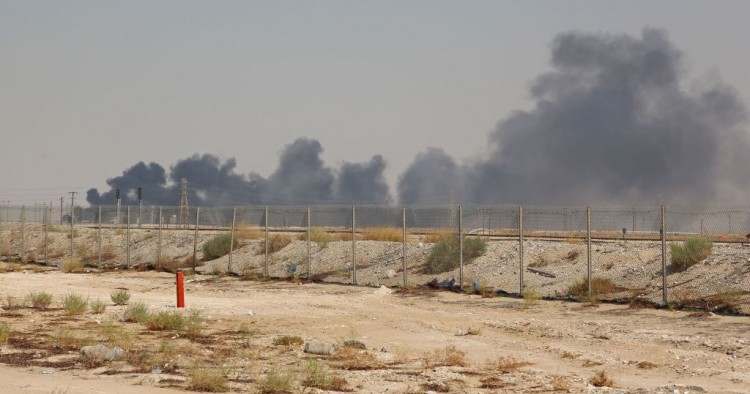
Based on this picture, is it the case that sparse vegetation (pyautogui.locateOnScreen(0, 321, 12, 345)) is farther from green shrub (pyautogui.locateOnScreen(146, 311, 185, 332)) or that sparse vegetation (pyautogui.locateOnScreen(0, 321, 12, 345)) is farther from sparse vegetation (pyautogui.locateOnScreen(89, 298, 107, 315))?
sparse vegetation (pyautogui.locateOnScreen(89, 298, 107, 315))

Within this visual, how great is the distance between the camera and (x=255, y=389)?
1348 cm

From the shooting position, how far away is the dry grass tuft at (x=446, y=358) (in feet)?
53.1

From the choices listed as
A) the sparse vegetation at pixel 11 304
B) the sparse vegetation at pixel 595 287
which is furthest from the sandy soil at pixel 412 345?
the sparse vegetation at pixel 595 287

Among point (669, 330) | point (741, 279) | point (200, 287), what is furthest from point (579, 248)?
point (669, 330)

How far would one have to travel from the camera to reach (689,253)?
30688 millimetres

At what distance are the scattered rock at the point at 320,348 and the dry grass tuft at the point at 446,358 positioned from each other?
1.57m

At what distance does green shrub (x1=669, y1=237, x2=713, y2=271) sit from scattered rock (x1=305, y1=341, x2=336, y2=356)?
1609 centimetres

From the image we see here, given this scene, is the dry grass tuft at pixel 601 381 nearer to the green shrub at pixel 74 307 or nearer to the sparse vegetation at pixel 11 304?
the green shrub at pixel 74 307

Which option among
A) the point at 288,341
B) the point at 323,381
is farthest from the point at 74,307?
the point at 323,381

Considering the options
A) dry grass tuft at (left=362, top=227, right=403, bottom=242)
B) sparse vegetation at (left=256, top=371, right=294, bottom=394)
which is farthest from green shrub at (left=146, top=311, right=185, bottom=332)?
dry grass tuft at (left=362, top=227, right=403, bottom=242)

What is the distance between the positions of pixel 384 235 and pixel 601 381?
1439 inches

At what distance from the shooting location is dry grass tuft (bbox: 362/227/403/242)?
5012cm

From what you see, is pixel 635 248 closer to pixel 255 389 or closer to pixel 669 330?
pixel 669 330

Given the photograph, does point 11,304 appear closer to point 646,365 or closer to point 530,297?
point 530,297
